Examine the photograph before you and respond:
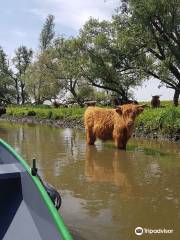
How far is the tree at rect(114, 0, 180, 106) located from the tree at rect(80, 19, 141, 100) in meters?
0.93

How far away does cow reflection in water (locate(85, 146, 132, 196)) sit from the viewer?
27.2ft

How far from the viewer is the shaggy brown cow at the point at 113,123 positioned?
12.4 metres

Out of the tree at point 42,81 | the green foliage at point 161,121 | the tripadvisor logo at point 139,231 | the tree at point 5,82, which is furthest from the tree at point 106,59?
the tree at point 5,82

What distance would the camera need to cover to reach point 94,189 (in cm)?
763

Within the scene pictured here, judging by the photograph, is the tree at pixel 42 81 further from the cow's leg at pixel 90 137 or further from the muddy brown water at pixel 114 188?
the muddy brown water at pixel 114 188

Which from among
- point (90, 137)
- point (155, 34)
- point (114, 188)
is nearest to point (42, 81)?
point (155, 34)

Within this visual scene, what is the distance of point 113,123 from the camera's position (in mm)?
13000

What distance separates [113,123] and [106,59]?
16323mm

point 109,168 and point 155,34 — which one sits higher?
point 155,34

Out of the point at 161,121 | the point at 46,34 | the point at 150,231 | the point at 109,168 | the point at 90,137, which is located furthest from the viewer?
the point at 46,34

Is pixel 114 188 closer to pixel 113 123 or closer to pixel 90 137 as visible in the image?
pixel 113 123

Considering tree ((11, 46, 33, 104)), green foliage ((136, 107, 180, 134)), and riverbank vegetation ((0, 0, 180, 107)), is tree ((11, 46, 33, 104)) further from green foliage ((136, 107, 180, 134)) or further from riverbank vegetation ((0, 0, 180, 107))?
green foliage ((136, 107, 180, 134))

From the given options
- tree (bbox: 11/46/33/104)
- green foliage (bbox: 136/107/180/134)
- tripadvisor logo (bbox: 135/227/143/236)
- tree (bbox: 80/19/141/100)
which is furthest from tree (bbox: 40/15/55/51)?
tripadvisor logo (bbox: 135/227/143/236)

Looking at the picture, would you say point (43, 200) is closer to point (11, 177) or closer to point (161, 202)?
point (11, 177)
